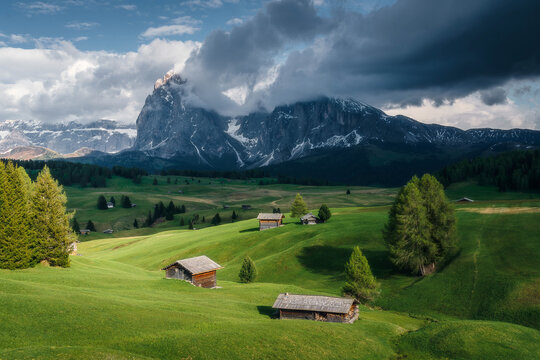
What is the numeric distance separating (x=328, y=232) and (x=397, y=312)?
105 feet

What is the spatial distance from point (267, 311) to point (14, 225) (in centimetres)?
3280

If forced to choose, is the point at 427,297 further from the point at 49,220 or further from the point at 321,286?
the point at 49,220

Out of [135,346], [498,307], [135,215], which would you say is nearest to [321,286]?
[498,307]

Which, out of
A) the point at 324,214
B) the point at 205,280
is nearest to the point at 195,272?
the point at 205,280

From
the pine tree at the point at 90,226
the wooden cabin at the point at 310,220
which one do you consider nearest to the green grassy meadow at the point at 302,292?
the wooden cabin at the point at 310,220

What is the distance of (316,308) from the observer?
41.4 m

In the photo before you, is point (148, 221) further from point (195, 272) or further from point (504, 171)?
point (504, 171)

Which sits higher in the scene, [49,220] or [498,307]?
[49,220]

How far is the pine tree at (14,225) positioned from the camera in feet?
147

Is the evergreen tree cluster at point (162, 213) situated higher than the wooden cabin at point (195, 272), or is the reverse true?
the wooden cabin at point (195, 272)

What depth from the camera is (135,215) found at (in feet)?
626

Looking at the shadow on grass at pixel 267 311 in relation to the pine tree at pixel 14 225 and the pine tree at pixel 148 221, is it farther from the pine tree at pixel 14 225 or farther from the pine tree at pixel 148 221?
the pine tree at pixel 148 221

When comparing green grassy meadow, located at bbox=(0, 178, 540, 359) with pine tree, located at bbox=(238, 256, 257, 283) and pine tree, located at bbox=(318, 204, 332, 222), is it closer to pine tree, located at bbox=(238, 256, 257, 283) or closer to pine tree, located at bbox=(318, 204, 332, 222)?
pine tree, located at bbox=(238, 256, 257, 283)

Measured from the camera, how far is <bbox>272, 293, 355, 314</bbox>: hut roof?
41000mm
